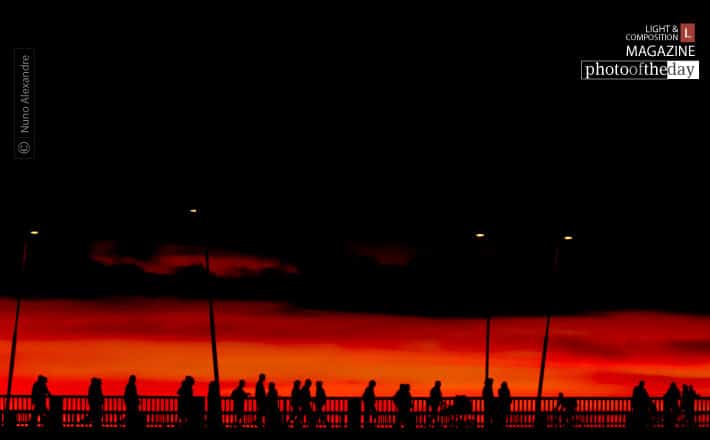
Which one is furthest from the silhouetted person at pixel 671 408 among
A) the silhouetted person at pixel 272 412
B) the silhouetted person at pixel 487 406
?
the silhouetted person at pixel 272 412

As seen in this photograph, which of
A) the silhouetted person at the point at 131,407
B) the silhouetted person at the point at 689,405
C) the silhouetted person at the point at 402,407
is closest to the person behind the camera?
the silhouetted person at the point at 131,407

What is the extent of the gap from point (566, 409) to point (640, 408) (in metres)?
3.08

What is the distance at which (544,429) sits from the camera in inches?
2835

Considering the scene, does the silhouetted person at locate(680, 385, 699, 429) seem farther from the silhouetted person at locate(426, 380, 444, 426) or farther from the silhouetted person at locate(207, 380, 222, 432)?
the silhouetted person at locate(207, 380, 222, 432)

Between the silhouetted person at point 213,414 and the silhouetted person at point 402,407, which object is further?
the silhouetted person at point 402,407

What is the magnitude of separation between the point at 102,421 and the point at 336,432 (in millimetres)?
7441

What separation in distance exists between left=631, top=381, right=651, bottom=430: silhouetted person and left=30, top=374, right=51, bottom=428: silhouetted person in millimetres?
18631

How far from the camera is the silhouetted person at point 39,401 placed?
7125cm

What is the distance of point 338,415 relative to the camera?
72562 millimetres

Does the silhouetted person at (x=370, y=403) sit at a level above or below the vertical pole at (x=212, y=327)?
below

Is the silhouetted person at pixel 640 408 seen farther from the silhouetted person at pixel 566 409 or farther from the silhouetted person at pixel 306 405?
the silhouetted person at pixel 306 405

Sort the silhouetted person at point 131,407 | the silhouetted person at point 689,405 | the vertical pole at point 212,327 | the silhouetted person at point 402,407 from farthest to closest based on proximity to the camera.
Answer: the vertical pole at point 212,327 < the silhouetted person at point 689,405 < the silhouetted person at point 402,407 < the silhouetted person at point 131,407

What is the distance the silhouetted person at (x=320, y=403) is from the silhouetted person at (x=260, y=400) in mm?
1842

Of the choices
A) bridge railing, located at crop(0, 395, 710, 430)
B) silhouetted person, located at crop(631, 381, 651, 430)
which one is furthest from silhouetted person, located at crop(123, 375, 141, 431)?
silhouetted person, located at crop(631, 381, 651, 430)
